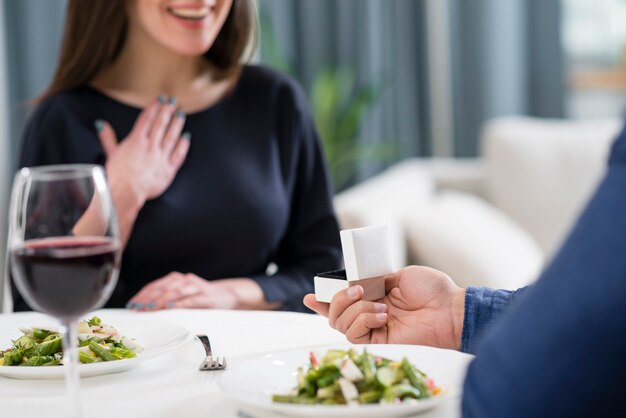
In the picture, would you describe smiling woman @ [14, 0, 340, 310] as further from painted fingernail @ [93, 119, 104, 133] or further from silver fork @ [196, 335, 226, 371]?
silver fork @ [196, 335, 226, 371]

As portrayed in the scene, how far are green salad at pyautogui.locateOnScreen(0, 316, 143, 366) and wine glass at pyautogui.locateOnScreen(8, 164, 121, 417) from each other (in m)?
0.28

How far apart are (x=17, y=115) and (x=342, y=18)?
62.1 inches

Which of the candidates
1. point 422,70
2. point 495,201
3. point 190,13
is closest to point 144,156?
point 190,13

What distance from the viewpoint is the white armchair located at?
2.79 meters

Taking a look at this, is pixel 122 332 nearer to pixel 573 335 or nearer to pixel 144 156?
pixel 573 335

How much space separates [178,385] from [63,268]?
285mm

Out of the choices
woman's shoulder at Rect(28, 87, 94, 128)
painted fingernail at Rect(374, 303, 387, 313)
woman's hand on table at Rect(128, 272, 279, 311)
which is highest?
woman's shoulder at Rect(28, 87, 94, 128)

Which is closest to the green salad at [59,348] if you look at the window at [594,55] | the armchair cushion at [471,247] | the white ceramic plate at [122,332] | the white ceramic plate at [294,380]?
the white ceramic plate at [122,332]

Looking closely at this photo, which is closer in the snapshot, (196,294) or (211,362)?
(211,362)

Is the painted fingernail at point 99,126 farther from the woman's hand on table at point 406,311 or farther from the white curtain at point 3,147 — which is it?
the white curtain at point 3,147

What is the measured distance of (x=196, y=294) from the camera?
1786mm

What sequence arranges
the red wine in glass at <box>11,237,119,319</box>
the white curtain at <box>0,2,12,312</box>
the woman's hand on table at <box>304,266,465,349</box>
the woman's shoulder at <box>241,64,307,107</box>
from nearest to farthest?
the red wine in glass at <box>11,237,119,319</box> < the woman's hand on table at <box>304,266,465,349</box> < the woman's shoulder at <box>241,64,307,107</box> < the white curtain at <box>0,2,12,312</box>

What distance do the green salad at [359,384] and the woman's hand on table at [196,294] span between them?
0.77 metres

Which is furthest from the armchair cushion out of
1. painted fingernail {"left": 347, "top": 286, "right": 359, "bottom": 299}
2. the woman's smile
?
painted fingernail {"left": 347, "top": 286, "right": 359, "bottom": 299}
